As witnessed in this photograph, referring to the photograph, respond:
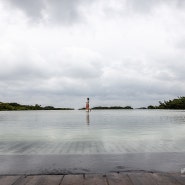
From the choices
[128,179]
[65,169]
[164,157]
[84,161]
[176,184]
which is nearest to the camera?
[176,184]

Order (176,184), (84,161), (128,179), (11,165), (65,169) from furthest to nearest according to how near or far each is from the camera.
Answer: (84,161)
(11,165)
(65,169)
(128,179)
(176,184)

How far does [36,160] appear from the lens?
9930 millimetres

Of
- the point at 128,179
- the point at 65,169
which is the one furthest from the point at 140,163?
the point at 128,179

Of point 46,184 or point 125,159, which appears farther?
point 125,159

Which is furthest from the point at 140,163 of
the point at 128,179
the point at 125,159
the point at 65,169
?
the point at 128,179

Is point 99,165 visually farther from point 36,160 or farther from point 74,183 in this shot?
point 74,183

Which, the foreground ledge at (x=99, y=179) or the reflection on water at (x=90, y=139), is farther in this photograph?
the reflection on water at (x=90, y=139)

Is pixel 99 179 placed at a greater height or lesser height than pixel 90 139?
lesser

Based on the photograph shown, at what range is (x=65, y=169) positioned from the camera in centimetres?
841

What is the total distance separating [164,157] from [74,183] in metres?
5.14

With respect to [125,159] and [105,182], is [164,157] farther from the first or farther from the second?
[105,182]

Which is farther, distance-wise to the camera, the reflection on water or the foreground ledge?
the reflection on water

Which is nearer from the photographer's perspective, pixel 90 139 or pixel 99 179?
pixel 99 179

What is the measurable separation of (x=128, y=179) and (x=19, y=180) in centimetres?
219
